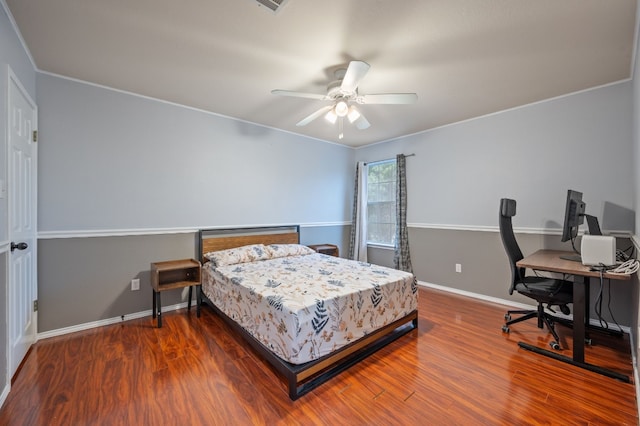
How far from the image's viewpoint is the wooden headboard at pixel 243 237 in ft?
11.3

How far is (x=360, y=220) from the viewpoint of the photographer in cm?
507

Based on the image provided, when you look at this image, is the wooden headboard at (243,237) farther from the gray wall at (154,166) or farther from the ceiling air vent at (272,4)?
the ceiling air vent at (272,4)

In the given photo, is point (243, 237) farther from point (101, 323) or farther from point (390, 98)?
point (390, 98)

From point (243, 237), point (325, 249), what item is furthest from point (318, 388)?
point (325, 249)

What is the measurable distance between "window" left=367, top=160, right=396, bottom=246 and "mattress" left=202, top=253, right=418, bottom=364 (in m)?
1.93

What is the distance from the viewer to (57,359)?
2.18 meters

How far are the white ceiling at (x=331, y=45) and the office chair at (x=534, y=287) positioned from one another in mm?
1279

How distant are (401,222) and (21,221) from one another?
4.36 m

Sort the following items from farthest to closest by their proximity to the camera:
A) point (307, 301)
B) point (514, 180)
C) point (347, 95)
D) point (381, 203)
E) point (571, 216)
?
point (381, 203)
point (514, 180)
point (347, 95)
point (571, 216)
point (307, 301)

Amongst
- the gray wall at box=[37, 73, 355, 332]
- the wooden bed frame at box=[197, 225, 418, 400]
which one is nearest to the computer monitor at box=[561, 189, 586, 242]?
the wooden bed frame at box=[197, 225, 418, 400]

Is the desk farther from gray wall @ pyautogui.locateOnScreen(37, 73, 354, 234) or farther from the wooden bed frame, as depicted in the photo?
gray wall @ pyautogui.locateOnScreen(37, 73, 354, 234)

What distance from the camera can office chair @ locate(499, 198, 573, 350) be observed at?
239cm

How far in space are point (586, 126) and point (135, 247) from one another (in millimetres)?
5024

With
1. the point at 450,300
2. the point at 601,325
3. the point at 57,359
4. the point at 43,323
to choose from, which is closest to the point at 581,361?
the point at 601,325
